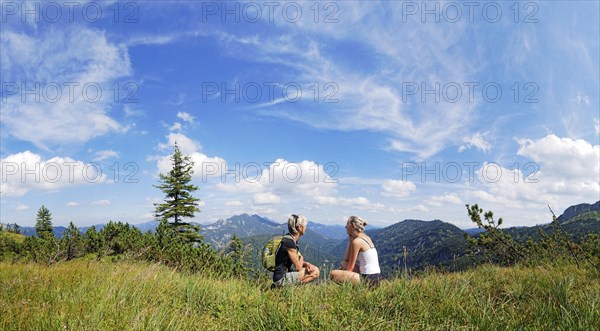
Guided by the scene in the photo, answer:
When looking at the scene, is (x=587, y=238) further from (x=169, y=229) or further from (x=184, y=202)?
(x=184, y=202)

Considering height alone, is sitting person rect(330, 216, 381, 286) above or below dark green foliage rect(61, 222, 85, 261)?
above

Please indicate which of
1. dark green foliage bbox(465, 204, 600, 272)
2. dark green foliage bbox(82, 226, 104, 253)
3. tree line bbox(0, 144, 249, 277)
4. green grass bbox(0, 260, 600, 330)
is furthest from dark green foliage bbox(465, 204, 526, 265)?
dark green foliage bbox(82, 226, 104, 253)

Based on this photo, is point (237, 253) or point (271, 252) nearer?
point (237, 253)

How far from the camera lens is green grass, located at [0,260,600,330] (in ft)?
11.2

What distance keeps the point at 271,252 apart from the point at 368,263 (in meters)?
1.90

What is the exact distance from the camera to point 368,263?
658cm

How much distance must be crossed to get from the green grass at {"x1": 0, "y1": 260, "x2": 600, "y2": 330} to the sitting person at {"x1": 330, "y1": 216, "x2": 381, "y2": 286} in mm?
1077

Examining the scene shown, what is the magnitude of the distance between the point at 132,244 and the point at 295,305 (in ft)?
37.5

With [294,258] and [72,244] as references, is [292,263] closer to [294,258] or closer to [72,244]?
[294,258]

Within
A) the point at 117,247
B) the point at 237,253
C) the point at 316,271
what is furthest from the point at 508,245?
the point at 117,247

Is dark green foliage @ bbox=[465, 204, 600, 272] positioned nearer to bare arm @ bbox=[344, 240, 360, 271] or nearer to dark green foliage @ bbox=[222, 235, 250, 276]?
bare arm @ bbox=[344, 240, 360, 271]

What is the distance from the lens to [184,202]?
4128cm

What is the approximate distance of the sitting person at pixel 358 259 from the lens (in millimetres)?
6305

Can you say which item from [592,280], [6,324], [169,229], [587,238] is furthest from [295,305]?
[169,229]
